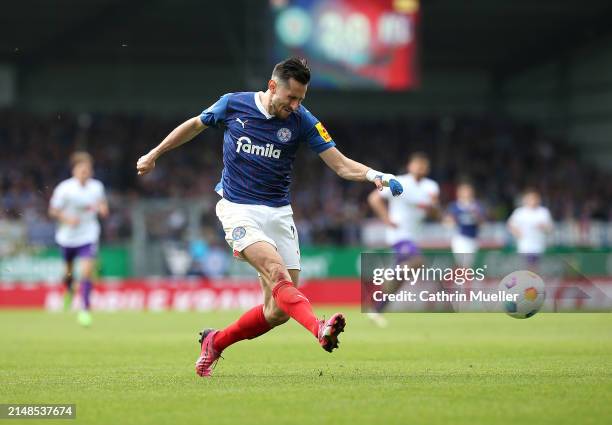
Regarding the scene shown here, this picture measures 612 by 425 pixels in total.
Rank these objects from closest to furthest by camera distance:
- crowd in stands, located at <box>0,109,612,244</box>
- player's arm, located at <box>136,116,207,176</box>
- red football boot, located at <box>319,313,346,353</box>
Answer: red football boot, located at <box>319,313,346,353</box> → player's arm, located at <box>136,116,207,176</box> → crowd in stands, located at <box>0,109,612,244</box>

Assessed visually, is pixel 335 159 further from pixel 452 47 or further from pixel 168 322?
pixel 452 47

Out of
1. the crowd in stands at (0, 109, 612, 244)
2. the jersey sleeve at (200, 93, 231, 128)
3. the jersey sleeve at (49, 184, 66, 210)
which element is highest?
the crowd in stands at (0, 109, 612, 244)

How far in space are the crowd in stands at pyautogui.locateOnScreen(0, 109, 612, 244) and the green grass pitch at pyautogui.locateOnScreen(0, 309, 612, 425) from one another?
17706mm

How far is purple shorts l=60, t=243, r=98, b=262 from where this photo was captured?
62.4 ft

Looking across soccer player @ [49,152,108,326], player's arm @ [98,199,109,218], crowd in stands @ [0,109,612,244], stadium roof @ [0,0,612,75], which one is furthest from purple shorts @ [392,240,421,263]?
stadium roof @ [0,0,612,75]

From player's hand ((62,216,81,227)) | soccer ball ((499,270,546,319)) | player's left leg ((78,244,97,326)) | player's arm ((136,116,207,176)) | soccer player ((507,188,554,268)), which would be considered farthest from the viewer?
soccer player ((507,188,554,268))

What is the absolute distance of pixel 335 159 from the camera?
9.45m

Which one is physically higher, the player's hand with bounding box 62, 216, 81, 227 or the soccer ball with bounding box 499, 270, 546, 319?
the player's hand with bounding box 62, 216, 81, 227

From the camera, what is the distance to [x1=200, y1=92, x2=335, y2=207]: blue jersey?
9258 mm

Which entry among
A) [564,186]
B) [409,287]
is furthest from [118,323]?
[564,186]

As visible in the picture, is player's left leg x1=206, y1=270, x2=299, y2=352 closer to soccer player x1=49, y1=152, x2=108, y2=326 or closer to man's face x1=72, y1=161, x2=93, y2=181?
man's face x1=72, y1=161, x2=93, y2=181

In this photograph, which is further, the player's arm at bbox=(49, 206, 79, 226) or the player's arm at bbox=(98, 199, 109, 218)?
the player's arm at bbox=(49, 206, 79, 226)

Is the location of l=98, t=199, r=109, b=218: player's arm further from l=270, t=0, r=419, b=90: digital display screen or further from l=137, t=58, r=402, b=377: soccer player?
l=270, t=0, r=419, b=90: digital display screen

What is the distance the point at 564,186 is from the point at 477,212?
53.6 ft
